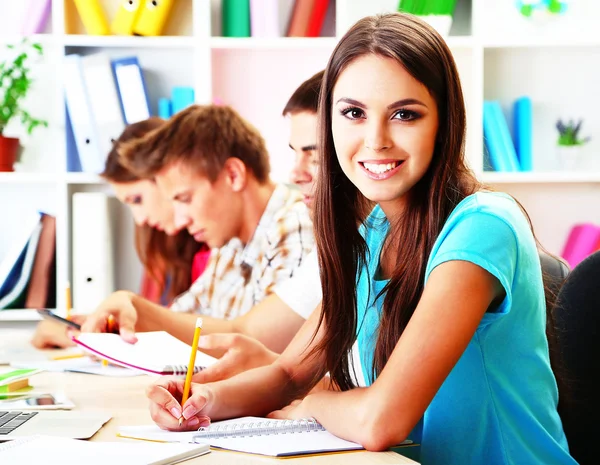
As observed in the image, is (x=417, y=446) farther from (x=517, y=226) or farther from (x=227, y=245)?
(x=227, y=245)

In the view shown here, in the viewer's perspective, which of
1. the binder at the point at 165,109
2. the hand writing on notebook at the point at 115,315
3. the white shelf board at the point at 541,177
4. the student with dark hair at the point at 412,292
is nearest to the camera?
the student with dark hair at the point at 412,292

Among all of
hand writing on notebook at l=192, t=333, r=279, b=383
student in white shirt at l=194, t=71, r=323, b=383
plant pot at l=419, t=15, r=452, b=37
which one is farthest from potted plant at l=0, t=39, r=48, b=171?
hand writing on notebook at l=192, t=333, r=279, b=383

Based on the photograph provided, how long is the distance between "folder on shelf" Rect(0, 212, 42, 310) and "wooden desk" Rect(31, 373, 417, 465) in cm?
160

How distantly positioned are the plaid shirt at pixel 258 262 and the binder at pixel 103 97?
720 mm

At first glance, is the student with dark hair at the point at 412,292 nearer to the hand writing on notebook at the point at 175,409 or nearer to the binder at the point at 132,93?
the hand writing on notebook at the point at 175,409

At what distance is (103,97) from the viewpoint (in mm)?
3072

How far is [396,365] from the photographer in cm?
99

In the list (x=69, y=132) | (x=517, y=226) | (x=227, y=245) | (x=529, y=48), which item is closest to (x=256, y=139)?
(x=227, y=245)

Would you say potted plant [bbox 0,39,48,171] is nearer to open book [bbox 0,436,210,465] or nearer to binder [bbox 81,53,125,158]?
binder [bbox 81,53,125,158]

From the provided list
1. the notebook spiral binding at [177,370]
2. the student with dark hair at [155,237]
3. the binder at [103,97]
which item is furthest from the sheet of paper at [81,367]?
the binder at [103,97]

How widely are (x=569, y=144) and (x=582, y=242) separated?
1.23 ft

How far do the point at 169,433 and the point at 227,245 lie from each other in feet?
5.09

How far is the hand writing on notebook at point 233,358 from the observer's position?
138 centimetres

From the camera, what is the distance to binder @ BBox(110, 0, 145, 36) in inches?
120
